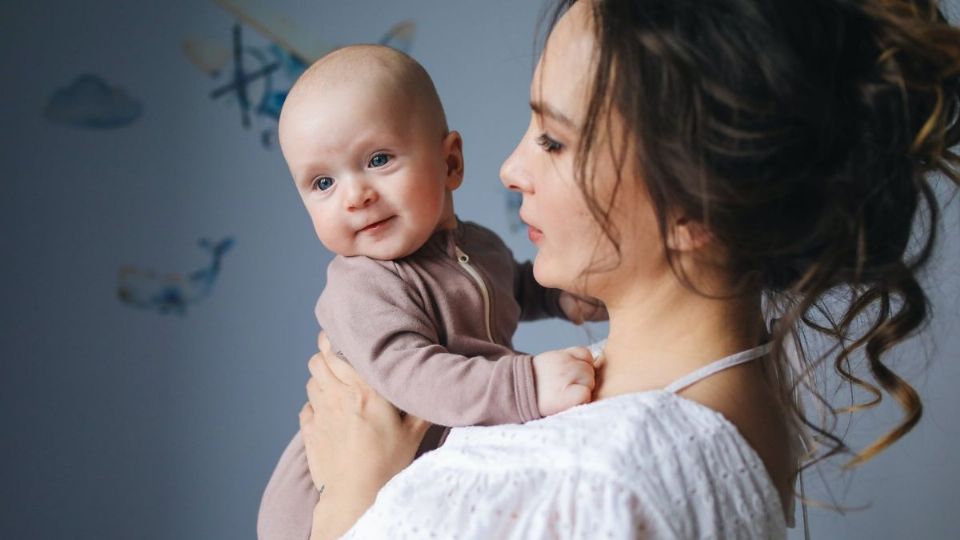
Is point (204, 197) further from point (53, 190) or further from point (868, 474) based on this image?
point (868, 474)

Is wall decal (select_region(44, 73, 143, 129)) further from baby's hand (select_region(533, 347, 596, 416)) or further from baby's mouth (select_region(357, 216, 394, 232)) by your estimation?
baby's hand (select_region(533, 347, 596, 416))

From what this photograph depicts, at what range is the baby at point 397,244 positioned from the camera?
3.77 ft

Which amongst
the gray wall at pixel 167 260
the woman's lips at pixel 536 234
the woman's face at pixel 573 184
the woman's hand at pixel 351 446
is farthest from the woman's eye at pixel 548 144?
the gray wall at pixel 167 260

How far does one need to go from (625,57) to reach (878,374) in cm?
48

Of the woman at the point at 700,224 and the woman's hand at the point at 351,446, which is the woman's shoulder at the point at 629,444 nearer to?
the woman at the point at 700,224

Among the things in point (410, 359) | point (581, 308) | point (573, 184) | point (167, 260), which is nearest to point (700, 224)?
point (573, 184)

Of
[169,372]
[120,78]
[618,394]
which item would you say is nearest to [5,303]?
[169,372]

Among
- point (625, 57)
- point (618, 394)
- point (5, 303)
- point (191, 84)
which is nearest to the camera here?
point (625, 57)

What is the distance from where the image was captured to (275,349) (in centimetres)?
246

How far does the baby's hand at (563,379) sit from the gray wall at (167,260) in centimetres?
111

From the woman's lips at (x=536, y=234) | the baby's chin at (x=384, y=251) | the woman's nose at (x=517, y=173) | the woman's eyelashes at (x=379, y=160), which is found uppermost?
the woman's eyelashes at (x=379, y=160)

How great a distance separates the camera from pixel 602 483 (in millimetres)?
886

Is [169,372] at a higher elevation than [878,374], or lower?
higher

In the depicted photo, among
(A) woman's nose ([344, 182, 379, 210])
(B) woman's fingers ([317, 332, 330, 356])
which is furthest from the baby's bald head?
(B) woman's fingers ([317, 332, 330, 356])
